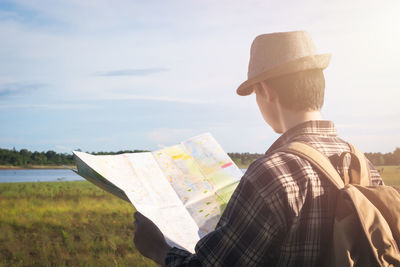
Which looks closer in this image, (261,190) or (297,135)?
(261,190)

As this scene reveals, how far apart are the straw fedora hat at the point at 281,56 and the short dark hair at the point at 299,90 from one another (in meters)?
0.04

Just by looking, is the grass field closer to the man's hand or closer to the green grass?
the green grass

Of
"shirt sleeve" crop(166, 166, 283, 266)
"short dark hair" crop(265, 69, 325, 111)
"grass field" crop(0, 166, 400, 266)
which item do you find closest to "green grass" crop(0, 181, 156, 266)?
"grass field" crop(0, 166, 400, 266)

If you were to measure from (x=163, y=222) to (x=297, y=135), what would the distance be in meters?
1.02

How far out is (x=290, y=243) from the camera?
76.0 inches

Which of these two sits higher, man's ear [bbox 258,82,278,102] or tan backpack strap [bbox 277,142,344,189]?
man's ear [bbox 258,82,278,102]

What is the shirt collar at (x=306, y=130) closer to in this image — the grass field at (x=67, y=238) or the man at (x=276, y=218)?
the man at (x=276, y=218)

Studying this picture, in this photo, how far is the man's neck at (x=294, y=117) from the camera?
230cm

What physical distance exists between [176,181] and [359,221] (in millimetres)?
1501

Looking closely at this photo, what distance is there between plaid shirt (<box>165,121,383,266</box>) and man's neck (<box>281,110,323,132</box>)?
0.34 metres

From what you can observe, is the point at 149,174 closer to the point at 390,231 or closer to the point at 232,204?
the point at 232,204

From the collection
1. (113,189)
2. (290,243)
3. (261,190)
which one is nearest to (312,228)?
(290,243)

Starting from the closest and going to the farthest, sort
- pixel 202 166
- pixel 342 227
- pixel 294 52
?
1. pixel 342 227
2. pixel 294 52
3. pixel 202 166

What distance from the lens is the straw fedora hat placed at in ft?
7.69
